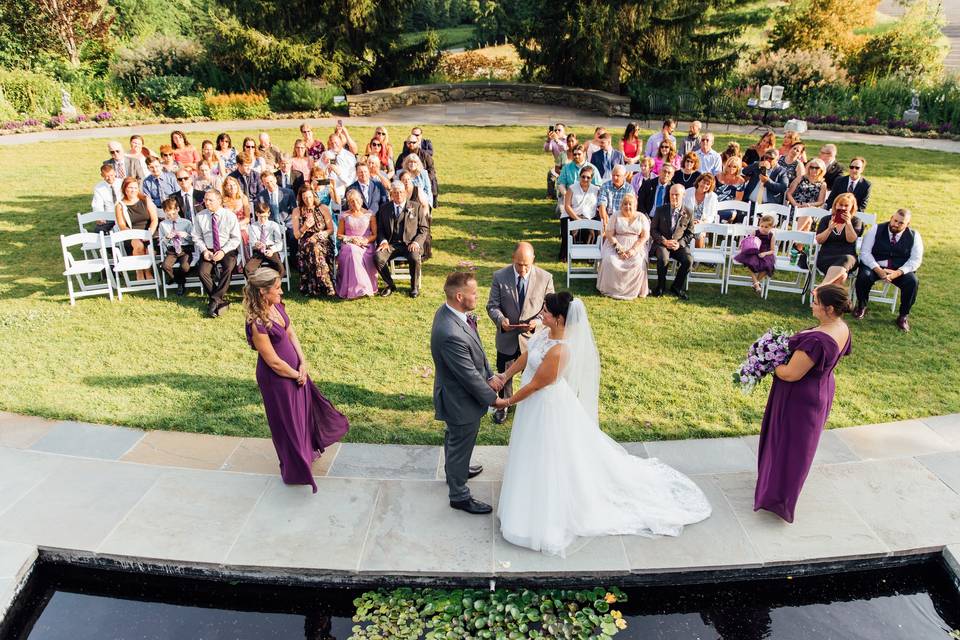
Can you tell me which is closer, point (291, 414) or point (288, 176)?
point (291, 414)

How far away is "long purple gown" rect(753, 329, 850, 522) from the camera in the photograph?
15.3 ft

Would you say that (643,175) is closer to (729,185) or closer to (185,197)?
(729,185)

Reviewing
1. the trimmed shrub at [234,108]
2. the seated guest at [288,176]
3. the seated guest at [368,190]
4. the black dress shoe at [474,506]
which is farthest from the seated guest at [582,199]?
the trimmed shrub at [234,108]

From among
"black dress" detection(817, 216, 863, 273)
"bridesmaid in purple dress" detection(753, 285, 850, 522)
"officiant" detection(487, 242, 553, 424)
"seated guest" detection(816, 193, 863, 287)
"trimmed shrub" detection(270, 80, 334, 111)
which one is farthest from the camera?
"trimmed shrub" detection(270, 80, 334, 111)

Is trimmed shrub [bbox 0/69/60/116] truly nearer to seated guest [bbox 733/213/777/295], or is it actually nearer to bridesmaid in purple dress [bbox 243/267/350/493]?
bridesmaid in purple dress [bbox 243/267/350/493]

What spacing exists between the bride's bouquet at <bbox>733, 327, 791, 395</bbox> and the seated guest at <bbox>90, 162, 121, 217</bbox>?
907 centimetres

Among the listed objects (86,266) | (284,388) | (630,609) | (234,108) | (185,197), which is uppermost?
(234,108)

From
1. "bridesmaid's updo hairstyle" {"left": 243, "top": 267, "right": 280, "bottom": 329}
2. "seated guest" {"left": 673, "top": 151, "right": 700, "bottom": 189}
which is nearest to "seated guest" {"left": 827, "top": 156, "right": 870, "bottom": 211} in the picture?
"seated guest" {"left": 673, "top": 151, "right": 700, "bottom": 189}

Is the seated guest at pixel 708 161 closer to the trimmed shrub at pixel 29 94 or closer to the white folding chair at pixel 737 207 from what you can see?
the white folding chair at pixel 737 207

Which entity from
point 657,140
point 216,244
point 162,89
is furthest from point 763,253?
point 162,89

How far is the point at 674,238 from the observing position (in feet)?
30.5

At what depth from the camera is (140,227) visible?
9.66m

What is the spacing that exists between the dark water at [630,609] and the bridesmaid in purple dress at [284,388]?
1041 millimetres

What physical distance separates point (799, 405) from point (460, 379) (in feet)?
8.05
